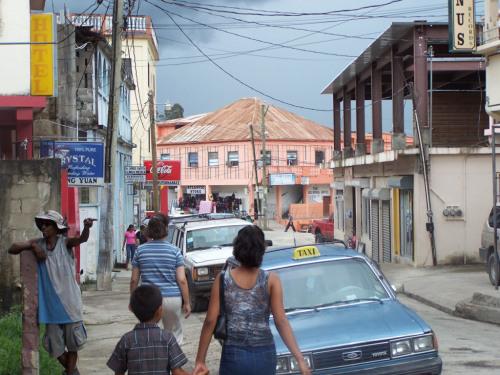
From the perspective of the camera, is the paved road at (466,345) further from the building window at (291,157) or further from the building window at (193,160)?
the building window at (193,160)

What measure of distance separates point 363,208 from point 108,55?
13.2 m

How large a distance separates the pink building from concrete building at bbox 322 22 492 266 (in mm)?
27383

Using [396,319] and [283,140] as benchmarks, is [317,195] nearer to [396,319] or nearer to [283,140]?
[283,140]

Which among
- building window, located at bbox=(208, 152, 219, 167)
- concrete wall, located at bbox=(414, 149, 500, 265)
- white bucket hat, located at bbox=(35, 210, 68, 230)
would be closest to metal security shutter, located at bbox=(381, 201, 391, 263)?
concrete wall, located at bbox=(414, 149, 500, 265)

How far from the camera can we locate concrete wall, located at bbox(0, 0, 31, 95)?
15656 millimetres

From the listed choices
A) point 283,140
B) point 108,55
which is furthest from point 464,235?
point 283,140

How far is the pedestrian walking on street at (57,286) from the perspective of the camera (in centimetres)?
764

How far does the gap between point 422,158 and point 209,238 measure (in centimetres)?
1105

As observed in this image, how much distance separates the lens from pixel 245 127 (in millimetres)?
68188

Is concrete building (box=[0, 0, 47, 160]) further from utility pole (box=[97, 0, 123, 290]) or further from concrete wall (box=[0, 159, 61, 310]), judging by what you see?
utility pole (box=[97, 0, 123, 290])

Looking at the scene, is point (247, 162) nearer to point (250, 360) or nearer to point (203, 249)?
point (203, 249)

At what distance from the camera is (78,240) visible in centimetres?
783

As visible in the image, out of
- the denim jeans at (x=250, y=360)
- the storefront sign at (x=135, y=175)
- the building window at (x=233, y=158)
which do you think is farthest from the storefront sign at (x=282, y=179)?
the denim jeans at (x=250, y=360)

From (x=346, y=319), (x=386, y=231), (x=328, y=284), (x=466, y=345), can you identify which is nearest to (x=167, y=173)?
(x=386, y=231)
